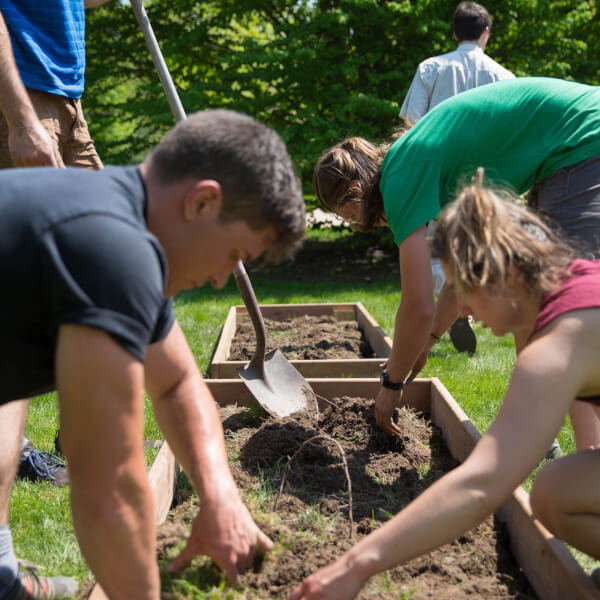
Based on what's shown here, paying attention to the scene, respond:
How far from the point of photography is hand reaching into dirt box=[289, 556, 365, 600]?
1593mm

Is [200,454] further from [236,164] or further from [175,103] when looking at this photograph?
[175,103]

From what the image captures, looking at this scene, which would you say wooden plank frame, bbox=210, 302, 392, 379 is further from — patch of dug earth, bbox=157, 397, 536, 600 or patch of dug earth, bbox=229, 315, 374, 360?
patch of dug earth, bbox=157, 397, 536, 600

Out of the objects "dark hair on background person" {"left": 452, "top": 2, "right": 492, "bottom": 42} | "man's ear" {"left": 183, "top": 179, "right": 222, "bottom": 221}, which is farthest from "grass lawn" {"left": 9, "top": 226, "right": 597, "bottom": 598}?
"dark hair on background person" {"left": 452, "top": 2, "right": 492, "bottom": 42}

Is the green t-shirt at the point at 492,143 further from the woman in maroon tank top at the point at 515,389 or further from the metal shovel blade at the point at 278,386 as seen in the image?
the metal shovel blade at the point at 278,386

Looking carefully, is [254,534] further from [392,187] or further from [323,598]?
[392,187]

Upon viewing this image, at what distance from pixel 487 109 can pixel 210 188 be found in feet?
5.56

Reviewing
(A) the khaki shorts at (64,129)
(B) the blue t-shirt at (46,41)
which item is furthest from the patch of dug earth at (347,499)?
(B) the blue t-shirt at (46,41)

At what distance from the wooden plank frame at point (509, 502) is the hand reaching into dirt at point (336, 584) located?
648 mm

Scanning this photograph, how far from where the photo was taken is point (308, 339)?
17.1ft

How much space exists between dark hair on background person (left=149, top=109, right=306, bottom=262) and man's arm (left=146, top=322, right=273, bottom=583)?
546mm

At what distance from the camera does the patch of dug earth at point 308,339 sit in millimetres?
4855

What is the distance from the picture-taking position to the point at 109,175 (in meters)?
1.50

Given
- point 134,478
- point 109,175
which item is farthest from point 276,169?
point 134,478

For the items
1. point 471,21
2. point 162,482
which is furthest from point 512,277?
point 471,21
